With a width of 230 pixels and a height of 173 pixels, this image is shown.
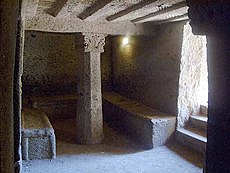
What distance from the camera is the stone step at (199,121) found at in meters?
5.03

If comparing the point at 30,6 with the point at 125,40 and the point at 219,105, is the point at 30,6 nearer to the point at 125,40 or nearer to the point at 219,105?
the point at 219,105

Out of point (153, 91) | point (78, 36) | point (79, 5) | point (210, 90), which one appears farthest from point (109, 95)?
point (210, 90)

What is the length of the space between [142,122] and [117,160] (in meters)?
1.01

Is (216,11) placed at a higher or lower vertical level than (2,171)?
higher

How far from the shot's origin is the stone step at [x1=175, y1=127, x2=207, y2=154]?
4648 mm

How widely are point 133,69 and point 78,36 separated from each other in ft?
6.72

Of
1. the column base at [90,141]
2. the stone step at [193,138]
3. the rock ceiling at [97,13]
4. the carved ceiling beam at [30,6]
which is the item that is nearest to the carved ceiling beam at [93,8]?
the rock ceiling at [97,13]

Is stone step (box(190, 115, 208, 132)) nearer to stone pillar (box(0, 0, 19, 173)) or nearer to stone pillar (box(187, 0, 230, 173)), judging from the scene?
stone pillar (box(187, 0, 230, 173))

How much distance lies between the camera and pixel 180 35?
512 centimetres

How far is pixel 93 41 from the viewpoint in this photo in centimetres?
523

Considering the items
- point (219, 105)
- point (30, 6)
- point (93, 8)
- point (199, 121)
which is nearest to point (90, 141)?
point (199, 121)

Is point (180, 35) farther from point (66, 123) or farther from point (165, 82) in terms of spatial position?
point (66, 123)

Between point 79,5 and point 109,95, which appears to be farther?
point 109,95

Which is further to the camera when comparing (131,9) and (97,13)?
(97,13)
